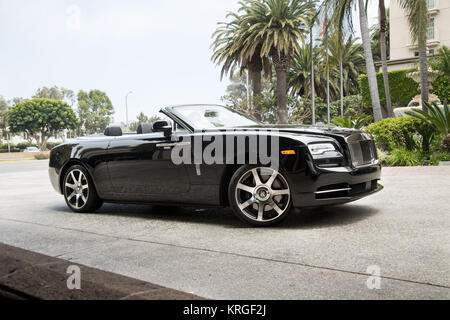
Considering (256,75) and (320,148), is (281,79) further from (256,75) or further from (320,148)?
(320,148)

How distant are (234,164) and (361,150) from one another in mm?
1457

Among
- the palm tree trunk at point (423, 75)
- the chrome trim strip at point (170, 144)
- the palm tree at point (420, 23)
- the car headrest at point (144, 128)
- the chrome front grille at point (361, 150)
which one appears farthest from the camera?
the palm tree trunk at point (423, 75)

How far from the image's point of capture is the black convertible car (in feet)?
15.2

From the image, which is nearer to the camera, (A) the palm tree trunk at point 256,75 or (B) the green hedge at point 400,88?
(B) the green hedge at point 400,88

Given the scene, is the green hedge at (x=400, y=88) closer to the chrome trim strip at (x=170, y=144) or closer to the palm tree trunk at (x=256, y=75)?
the palm tree trunk at (x=256, y=75)

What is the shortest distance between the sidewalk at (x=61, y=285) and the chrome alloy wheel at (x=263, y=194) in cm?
206

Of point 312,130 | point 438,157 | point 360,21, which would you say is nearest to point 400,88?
point 360,21

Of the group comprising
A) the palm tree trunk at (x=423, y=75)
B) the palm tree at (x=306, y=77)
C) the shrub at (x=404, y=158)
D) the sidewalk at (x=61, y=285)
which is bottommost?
the sidewalk at (x=61, y=285)

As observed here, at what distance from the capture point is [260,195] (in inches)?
187

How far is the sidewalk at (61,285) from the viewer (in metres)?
2.60

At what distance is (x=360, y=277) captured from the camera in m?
3.06

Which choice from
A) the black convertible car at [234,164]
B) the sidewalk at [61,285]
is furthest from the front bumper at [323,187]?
the sidewalk at [61,285]

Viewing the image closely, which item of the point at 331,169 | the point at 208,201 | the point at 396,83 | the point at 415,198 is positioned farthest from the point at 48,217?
the point at 396,83

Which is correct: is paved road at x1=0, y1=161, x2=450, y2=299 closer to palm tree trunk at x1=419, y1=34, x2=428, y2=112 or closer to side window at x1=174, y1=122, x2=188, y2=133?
side window at x1=174, y1=122, x2=188, y2=133
